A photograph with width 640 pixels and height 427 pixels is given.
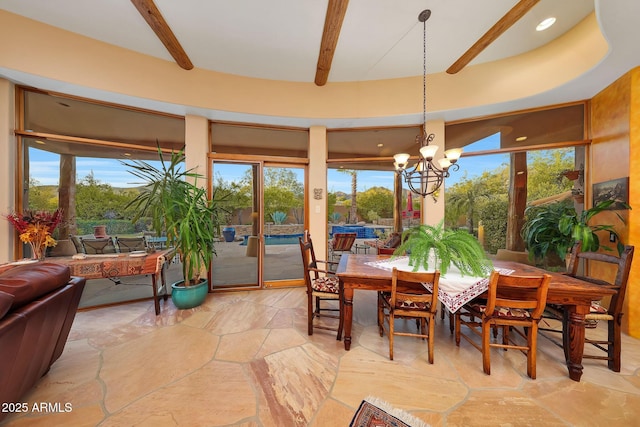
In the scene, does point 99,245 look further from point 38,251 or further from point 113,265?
point 113,265

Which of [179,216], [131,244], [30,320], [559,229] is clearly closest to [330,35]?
[179,216]

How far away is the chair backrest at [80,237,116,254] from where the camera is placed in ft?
10.4

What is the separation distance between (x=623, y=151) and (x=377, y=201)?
302cm

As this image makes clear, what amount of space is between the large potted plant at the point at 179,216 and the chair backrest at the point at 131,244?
0.65 metres

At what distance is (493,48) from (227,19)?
3.35 m

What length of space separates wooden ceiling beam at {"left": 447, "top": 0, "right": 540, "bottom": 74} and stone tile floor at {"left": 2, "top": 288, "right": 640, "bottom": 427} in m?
3.41

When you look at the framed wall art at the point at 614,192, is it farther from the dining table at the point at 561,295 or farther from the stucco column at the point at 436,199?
the stucco column at the point at 436,199

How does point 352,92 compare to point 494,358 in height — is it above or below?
above

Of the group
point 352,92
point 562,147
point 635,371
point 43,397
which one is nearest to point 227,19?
point 352,92

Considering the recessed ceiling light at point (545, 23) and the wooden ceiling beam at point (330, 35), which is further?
the recessed ceiling light at point (545, 23)

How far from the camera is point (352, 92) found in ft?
12.3

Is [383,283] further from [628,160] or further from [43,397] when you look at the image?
[628,160]

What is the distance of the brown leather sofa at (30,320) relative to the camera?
3.91 ft

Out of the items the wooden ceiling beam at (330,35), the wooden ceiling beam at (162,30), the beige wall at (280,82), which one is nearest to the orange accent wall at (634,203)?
the beige wall at (280,82)
